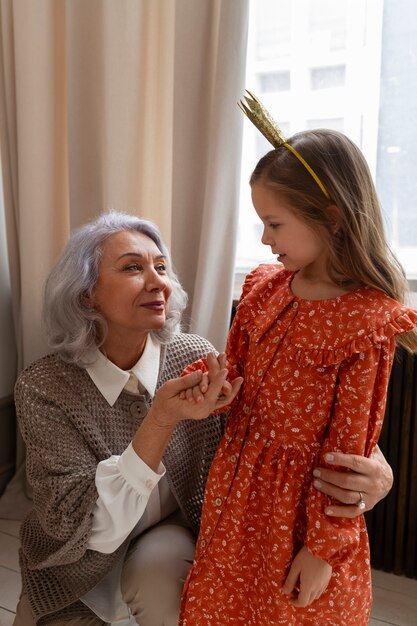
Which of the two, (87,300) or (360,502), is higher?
(87,300)

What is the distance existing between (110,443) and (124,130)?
1149 mm

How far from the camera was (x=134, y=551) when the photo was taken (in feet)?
5.49

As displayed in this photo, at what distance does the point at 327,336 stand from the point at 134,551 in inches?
30.3

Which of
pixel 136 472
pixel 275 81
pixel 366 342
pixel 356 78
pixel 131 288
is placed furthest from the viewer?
pixel 275 81

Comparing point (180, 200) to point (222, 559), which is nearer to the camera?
point (222, 559)

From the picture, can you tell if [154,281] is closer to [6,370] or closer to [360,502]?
[360,502]

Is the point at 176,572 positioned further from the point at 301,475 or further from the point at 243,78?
the point at 243,78

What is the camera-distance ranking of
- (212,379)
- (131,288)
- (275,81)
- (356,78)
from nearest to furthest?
1. (212,379)
2. (131,288)
3. (356,78)
4. (275,81)

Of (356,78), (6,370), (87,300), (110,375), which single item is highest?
(356,78)

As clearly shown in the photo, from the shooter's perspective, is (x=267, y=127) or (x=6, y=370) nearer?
(x=267, y=127)

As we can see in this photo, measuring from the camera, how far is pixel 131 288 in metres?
1.65

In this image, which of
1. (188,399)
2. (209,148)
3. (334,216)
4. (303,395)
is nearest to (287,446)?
(303,395)

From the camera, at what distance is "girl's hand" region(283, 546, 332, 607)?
1269mm

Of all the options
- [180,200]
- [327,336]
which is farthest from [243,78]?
[327,336]
